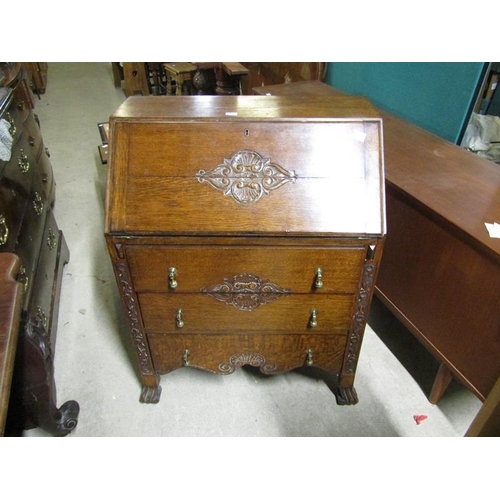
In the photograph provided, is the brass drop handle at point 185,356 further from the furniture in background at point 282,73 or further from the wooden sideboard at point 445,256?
the furniture in background at point 282,73

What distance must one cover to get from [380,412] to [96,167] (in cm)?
267

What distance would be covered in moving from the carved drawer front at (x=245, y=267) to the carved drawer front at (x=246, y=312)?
0.04m

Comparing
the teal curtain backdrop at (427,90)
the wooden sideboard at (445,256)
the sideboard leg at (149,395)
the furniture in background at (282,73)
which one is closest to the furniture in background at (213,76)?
the furniture in background at (282,73)

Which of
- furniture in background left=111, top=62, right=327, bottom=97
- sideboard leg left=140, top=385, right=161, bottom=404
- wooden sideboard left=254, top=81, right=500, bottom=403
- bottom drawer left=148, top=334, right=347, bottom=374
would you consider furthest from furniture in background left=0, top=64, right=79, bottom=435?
furniture in background left=111, top=62, right=327, bottom=97

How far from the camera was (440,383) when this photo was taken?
1.40 meters

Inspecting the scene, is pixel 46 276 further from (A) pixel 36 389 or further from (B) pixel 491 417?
(B) pixel 491 417

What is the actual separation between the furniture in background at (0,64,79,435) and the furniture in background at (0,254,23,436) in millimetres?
104

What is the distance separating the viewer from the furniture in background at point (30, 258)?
1130 mm

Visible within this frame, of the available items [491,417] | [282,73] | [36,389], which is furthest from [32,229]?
[282,73]

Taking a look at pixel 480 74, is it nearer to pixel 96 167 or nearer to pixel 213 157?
pixel 213 157

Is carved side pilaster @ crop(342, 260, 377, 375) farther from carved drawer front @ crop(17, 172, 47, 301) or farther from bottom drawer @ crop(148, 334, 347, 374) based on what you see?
carved drawer front @ crop(17, 172, 47, 301)

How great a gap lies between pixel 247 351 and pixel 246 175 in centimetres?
61

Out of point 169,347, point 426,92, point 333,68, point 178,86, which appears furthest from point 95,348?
point 178,86

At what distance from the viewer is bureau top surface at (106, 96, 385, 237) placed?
98 centimetres
